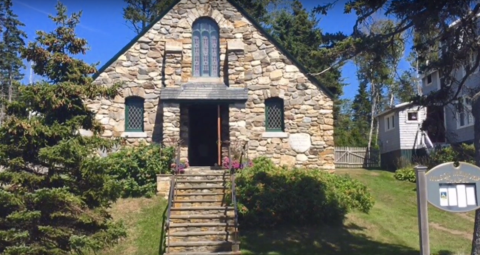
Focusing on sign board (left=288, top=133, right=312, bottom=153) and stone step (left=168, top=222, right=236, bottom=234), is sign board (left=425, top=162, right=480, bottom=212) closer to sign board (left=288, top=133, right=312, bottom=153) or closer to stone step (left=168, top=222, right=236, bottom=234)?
stone step (left=168, top=222, right=236, bottom=234)

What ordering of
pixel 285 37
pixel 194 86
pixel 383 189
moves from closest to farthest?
1. pixel 194 86
2. pixel 383 189
3. pixel 285 37

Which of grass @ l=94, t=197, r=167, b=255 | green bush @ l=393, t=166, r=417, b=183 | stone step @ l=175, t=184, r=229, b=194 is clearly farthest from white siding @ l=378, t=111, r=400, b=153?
grass @ l=94, t=197, r=167, b=255

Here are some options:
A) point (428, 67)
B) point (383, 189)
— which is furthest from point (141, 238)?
point (383, 189)

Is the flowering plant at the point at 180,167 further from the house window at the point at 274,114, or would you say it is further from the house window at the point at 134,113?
the house window at the point at 274,114

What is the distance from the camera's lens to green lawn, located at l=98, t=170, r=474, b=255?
42.1 feet

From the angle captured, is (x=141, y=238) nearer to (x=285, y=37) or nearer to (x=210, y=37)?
(x=210, y=37)

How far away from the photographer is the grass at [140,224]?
41.9 feet

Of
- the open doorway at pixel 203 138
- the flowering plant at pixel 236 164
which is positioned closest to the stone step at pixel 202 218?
the flowering plant at pixel 236 164

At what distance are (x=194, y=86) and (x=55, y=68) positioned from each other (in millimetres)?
8884

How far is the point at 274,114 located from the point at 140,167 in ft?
18.1

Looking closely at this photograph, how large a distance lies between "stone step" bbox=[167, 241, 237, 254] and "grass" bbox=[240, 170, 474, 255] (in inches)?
18.0

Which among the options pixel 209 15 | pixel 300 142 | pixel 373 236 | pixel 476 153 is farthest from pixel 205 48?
pixel 476 153

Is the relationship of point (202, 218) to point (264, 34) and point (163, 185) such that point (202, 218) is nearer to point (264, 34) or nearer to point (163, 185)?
point (163, 185)

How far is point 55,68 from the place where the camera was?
1063 centimetres
